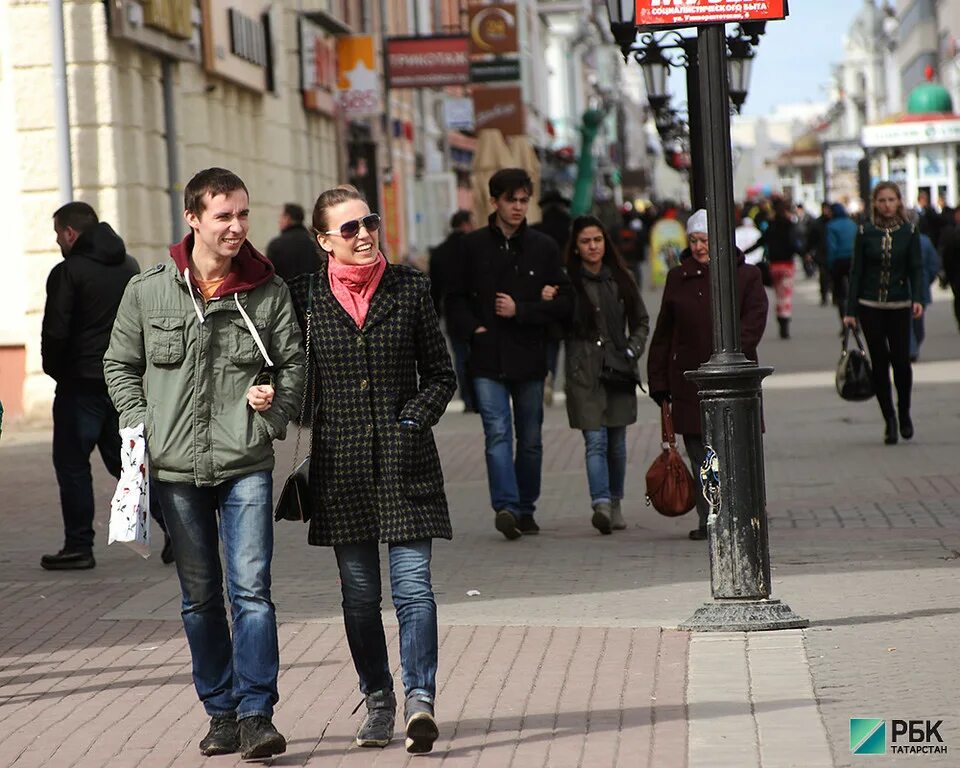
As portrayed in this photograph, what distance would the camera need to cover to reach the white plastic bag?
229 inches

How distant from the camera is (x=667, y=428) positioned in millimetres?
10453

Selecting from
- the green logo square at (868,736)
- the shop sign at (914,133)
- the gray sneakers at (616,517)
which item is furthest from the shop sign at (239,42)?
the shop sign at (914,133)

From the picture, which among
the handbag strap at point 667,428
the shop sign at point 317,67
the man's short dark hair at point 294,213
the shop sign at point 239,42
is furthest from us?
the shop sign at point 317,67

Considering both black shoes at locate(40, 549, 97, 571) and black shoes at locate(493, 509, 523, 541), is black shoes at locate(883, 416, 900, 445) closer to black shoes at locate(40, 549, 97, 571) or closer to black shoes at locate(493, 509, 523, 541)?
black shoes at locate(493, 509, 523, 541)

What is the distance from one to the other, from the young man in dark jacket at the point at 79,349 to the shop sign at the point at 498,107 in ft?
93.9

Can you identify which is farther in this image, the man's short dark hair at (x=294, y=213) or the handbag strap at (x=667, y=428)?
the man's short dark hair at (x=294, y=213)

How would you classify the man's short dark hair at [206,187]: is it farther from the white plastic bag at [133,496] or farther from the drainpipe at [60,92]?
the drainpipe at [60,92]

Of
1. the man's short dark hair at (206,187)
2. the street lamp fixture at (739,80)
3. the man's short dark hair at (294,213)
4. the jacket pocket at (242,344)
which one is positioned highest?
the street lamp fixture at (739,80)

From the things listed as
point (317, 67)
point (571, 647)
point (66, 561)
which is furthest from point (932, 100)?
point (571, 647)

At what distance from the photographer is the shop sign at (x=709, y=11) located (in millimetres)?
7715

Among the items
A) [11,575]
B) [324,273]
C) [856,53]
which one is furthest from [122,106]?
[856,53]

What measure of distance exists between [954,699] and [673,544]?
14.0 feet

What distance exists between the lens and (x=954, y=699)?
631 centimetres

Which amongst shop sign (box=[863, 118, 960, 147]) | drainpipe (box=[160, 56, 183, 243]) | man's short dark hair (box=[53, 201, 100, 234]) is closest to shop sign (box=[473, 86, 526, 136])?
shop sign (box=[863, 118, 960, 147])
